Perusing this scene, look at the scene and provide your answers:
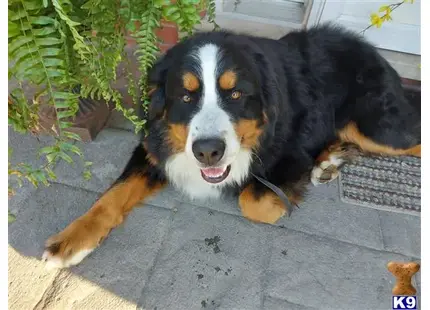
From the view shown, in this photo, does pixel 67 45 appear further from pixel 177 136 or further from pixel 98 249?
pixel 98 249

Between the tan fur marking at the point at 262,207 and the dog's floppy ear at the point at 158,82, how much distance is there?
0.78m

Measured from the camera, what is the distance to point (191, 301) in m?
2.10

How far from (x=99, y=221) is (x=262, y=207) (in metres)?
0.98

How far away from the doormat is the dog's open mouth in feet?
3.13

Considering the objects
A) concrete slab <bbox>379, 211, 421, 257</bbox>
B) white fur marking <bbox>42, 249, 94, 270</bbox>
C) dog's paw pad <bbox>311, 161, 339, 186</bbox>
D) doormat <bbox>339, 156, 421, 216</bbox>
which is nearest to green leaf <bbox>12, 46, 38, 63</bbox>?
white fur marking <bbox>42, 249, 94, 270</bbox>

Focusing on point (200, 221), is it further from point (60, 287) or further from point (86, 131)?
point (86, 131)

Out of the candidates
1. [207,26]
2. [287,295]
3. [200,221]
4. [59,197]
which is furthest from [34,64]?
[207,26]

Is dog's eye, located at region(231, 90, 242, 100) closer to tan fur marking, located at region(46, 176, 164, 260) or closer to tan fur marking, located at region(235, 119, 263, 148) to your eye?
tan fur marking, located at region(235, 119, 263, 148)

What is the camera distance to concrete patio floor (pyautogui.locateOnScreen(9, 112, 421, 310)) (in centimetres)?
211

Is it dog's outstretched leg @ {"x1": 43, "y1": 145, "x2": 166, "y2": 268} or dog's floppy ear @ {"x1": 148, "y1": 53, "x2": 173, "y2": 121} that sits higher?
dog's floppy ear @ {"x1": 148, "y1": 53, "x2": 173, "y2": 121}

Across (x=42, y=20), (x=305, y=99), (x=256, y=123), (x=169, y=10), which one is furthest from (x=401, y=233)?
(x=42, y=20)

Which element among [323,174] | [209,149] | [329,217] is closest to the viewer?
[209,149]

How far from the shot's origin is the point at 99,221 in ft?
7.20

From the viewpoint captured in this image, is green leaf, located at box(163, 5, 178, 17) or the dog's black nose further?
the dog's black nose
